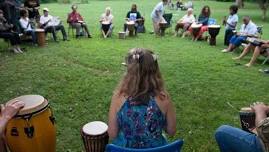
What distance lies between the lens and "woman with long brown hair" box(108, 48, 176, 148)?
280 cm

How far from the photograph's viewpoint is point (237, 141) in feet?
10.3

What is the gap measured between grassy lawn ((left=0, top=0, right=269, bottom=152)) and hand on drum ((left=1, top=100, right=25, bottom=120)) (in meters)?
1.36

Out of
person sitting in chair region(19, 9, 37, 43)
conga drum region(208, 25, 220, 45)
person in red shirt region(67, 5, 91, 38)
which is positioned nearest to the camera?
person sitting in chair region(19, 9, 37, 43)

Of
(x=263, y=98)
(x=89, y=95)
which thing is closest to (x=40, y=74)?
(x=89, y=95)

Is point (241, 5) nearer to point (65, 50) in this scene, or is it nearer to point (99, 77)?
point (65, 50)

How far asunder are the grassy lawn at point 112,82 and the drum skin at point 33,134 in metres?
0.86

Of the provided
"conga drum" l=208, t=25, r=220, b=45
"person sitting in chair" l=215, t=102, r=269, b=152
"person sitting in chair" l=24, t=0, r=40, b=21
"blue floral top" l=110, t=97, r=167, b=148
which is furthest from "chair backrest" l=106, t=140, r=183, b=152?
"person sitting in chair" l=24, t=0, r=40, b=21

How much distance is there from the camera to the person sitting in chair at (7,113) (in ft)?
9.40

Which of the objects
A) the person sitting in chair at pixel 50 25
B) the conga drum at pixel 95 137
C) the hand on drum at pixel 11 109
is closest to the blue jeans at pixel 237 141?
the conga drum at pixel 95 137

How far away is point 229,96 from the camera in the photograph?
6246 millimetres

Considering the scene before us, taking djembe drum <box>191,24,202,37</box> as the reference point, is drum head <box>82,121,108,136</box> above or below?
below

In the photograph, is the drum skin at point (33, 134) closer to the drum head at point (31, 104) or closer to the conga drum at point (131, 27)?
the drum head at point (31, 104)

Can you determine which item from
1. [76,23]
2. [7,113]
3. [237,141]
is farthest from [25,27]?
[237,141]

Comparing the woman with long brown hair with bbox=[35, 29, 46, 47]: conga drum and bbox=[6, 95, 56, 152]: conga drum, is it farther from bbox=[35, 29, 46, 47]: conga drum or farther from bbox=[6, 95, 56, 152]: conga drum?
bbox=[35, 29, 46, 47]: conga drum
